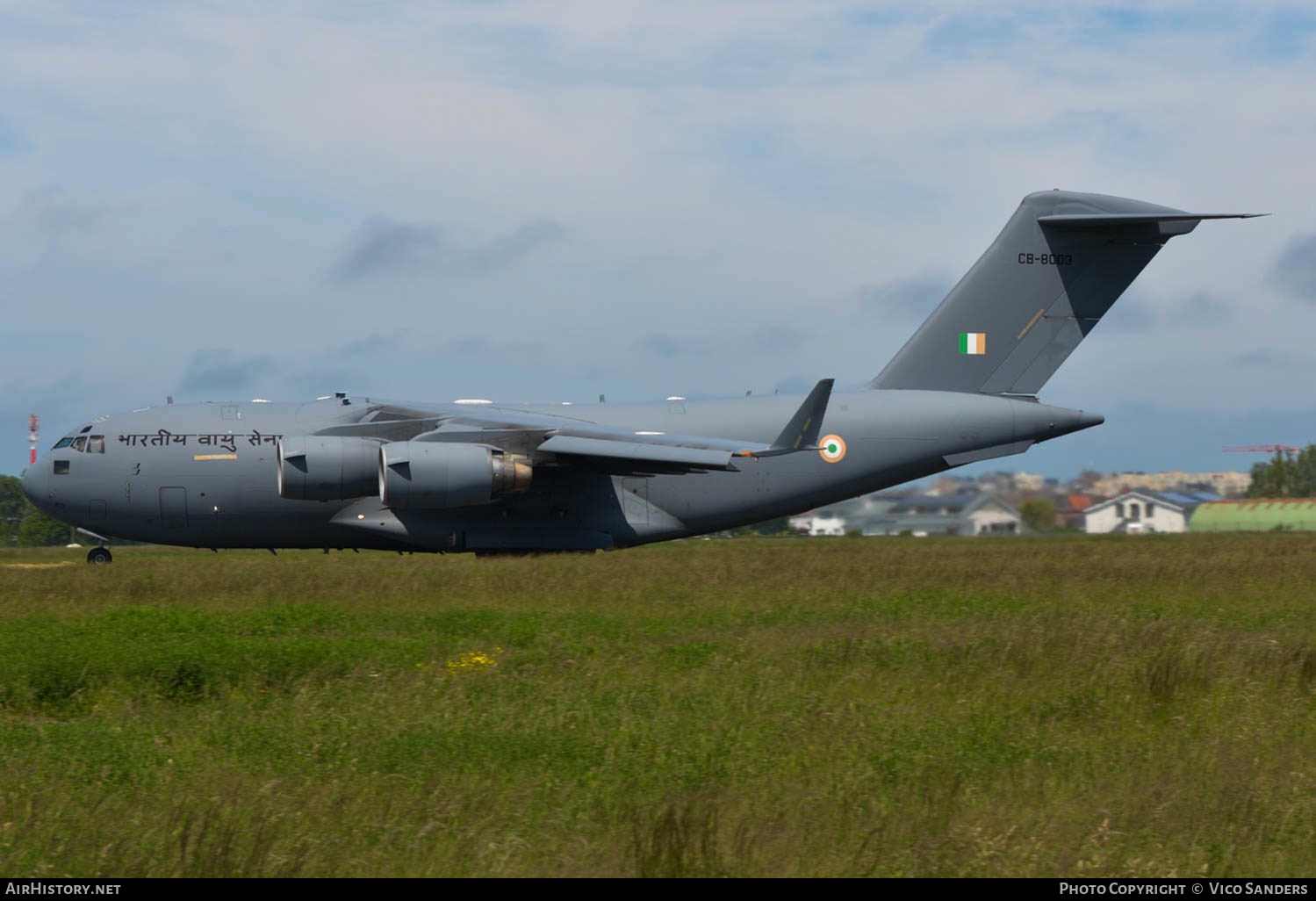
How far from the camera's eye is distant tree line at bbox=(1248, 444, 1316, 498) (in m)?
48.9

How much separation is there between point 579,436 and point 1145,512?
27613mm

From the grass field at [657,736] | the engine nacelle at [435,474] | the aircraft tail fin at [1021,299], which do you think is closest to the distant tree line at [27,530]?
the engine nacelle at [435,474]

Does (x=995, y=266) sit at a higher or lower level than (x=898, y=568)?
higher

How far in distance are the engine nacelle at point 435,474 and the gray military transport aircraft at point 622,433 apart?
3.4 inches

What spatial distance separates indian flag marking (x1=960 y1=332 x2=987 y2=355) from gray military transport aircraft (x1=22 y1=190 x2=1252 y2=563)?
0.06 ft

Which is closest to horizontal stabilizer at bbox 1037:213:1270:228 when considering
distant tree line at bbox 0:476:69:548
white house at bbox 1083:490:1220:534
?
white house at bbox 1083:490:1220:534

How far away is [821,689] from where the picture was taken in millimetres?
9258

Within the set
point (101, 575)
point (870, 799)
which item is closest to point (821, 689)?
point (870, 799)

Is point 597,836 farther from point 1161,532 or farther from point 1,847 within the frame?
point 1161,532

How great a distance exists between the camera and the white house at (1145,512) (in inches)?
1437

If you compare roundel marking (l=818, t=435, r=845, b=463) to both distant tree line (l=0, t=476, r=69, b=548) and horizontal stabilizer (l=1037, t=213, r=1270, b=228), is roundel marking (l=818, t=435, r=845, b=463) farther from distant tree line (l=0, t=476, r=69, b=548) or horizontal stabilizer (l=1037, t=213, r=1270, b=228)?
distant tree line (l=0, t=476, r=69, b=548)

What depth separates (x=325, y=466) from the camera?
1730cm

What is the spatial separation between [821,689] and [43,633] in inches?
274

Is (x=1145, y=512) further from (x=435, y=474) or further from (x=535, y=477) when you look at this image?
(x=435, y=474)
